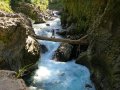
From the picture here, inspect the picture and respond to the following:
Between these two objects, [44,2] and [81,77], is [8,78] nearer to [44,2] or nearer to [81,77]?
[81,77]

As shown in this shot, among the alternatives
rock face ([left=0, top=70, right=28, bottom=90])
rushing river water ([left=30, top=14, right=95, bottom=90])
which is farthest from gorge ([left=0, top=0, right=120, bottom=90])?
rock face ([left=0, top=70, right=28, bottom=90])

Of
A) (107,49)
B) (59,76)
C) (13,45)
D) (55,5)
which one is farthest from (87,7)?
(55,5)

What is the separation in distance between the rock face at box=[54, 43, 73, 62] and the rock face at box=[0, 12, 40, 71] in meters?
2.18

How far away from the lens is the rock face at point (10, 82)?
4008 mm

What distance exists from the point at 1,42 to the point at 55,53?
4864mm

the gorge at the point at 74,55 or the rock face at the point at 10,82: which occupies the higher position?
the rock face at the point at 10,82

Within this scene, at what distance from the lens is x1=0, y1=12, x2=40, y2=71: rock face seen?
11.6m

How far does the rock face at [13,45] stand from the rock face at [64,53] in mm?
2180

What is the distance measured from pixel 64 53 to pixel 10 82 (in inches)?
433

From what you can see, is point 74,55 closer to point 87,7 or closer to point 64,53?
point 64,53

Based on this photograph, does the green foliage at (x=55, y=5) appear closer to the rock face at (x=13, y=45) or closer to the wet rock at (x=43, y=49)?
the wet rock at (x=43, y=49)

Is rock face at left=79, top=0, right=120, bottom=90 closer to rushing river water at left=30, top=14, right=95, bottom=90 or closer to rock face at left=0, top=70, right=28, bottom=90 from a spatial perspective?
rushing river water at left=30, top=14, right=95, bottom=90

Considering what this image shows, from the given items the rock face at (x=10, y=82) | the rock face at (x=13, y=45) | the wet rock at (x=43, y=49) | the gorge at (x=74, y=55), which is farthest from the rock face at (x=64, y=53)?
the rock face at (x=10, y=82)

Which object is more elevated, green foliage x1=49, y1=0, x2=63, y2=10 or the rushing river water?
the rushing river water
